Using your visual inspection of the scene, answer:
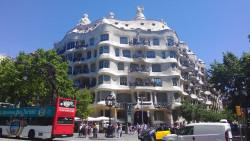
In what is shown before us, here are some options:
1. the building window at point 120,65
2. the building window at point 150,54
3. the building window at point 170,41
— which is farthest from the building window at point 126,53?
the building window at point 170,41

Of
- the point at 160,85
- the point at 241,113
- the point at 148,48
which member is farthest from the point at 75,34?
the point at 241,113

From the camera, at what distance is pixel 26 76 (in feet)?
142

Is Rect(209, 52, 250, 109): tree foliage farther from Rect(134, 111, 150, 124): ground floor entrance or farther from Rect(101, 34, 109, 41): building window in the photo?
Rect(101, 34, 109, 41): building window

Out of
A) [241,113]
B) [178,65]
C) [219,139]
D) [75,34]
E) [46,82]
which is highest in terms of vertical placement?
[75,34]

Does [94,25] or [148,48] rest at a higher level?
[94,25]

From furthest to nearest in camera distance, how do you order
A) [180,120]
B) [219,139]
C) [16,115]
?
[180,120], [16,115], [219,139]

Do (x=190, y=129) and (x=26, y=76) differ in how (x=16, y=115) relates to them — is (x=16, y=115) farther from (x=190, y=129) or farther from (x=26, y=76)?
(x=190, y=129)

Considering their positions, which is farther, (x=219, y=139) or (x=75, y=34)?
(x=75, y=34)

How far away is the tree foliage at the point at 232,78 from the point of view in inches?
1443

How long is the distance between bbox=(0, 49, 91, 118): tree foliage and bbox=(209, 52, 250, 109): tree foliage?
725 inches

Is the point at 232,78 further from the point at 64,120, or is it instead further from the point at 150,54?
the point at 150,54

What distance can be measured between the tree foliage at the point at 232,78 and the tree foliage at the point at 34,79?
18.4 metres

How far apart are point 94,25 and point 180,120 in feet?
78.6

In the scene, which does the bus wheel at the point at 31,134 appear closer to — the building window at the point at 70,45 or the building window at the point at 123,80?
the building window at the point at 123,80
